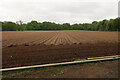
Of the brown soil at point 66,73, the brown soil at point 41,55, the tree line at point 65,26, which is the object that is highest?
the tree line at point 65,26

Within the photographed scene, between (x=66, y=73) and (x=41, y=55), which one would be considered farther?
(x=41, y=55)

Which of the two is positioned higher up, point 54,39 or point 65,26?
point 65,26

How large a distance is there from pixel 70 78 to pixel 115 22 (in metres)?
81.8

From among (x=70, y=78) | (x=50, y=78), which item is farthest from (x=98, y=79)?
(x=50, y=78)

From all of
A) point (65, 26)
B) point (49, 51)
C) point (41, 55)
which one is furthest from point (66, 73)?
point (65, 26)

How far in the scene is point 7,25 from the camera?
8131cm

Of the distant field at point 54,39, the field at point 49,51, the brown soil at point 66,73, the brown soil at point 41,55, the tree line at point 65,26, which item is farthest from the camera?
the tree line at point 65,26

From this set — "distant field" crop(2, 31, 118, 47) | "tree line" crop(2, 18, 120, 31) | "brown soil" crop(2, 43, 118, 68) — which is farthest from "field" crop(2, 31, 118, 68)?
"tree line" crop(2, 18, 120, 31)

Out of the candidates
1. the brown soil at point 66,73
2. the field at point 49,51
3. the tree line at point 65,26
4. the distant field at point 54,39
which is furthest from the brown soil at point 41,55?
the tree line at point 65,26

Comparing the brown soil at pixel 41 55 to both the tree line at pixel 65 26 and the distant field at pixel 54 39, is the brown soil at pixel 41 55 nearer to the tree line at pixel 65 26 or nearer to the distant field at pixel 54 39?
the distant field at pixel 54 39

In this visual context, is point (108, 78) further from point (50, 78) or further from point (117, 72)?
point (50, 78)

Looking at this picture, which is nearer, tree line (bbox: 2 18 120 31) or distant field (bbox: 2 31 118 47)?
distant field (bbox: 2 31 118 47)

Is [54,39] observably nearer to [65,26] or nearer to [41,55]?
[41,55]

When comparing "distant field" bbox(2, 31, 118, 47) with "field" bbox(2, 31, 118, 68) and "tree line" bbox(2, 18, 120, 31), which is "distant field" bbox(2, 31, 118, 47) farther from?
"tree line" bbox(2, 18, 120, 31)
